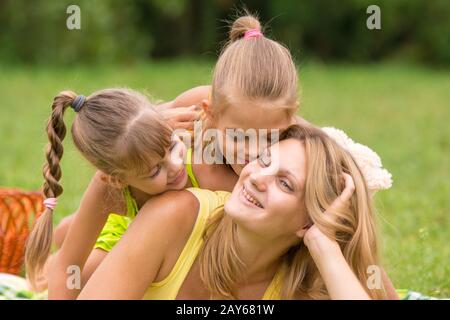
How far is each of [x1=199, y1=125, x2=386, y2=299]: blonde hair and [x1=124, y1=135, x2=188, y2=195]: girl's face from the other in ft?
0.90

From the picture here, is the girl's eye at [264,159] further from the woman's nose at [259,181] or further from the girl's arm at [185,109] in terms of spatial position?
the girl's arm at [185,109]

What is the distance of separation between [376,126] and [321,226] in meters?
8.14

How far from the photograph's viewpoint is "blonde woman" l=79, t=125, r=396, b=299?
352 centimetres

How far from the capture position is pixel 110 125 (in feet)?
12.2

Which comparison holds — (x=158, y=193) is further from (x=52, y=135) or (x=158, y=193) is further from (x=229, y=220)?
(x=52, y=135)

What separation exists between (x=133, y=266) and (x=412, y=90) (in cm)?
1156

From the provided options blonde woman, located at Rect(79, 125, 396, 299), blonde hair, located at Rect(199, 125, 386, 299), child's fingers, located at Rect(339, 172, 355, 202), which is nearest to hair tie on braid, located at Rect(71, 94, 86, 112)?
blonde woman, located at Rect(79, 125, 396, 299)

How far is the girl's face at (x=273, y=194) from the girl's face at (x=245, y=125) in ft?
0.56

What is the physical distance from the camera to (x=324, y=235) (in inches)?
140

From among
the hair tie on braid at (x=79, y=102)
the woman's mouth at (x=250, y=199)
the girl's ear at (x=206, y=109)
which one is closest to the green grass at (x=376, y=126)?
the hair tie on braid at (x=79, y=102)

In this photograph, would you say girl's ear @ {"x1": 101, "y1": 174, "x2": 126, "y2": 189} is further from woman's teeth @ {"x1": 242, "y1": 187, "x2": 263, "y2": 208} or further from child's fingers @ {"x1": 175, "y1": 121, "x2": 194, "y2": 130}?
woman's teeth @ {"x1": 242, "y1": 187, "x2": 263, "y2": 208}

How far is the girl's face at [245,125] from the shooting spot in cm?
386

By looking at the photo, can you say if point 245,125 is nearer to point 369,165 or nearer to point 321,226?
point 321,226

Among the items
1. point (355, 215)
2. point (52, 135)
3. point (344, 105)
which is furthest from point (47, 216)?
point (344, 105)
